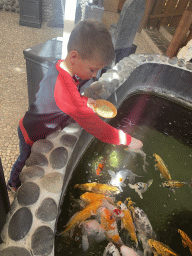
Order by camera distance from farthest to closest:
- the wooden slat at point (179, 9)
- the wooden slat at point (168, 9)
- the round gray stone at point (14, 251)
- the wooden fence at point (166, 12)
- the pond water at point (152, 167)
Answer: the wooden slat at point (168, 9), the wooden fence at point (166, 12), the wooden slat at point (179, 9), the pond water at point (152, 167), the round gray stone at point (14, 251)

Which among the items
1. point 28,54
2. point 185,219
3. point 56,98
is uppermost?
point 56,98

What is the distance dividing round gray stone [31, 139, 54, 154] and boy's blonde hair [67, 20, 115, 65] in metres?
0.59

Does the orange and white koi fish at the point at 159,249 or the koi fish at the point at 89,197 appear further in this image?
the koi fish at the point at 89,197

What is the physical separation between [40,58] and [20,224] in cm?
157

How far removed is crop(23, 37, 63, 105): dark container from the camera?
1836 millimetres

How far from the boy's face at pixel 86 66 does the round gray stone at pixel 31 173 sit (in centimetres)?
63

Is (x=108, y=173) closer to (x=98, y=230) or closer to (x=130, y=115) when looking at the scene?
(x=98, y=230)

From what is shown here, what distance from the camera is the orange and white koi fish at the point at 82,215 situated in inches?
47.1

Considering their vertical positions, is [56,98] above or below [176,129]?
above

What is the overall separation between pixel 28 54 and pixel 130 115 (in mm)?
1425

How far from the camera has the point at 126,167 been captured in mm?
1740

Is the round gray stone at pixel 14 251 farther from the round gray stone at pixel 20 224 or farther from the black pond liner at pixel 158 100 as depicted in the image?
the black pond liner at pixel 158 100

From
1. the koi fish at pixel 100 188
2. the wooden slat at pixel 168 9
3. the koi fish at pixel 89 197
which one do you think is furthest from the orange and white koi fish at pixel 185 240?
the wooden slat at pixel 168 9

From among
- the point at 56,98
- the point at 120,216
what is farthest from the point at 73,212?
the point at 56,98
